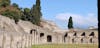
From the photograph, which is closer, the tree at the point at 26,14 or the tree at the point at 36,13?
the tree at the point at 26,14

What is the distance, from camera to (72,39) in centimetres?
7306

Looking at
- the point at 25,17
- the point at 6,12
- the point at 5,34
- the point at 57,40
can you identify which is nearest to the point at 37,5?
the point at 25,17

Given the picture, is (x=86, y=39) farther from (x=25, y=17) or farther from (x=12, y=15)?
(x=12, y=15)

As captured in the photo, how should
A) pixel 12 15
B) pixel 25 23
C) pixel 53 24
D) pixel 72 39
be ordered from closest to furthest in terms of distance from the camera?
pixel 12 15, pixel 25 23, pixel 72 39, pixel 53 24

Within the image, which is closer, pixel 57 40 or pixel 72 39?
pixel 57 40

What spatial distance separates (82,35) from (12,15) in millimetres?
30035

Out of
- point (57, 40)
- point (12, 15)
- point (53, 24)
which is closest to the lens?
point (12, 15)

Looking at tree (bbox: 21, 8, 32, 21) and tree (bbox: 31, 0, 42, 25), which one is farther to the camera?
tree (bbox: 31, 0, 42, 25)

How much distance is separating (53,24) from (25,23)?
2773 cm

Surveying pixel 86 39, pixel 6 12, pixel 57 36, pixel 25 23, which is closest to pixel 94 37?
pixel 86 39

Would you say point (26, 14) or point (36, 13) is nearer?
point (26, 14)

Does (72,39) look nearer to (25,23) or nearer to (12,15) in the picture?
(25,23)

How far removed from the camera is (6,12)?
5166 centimetres

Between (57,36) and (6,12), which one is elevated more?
(6,12)
